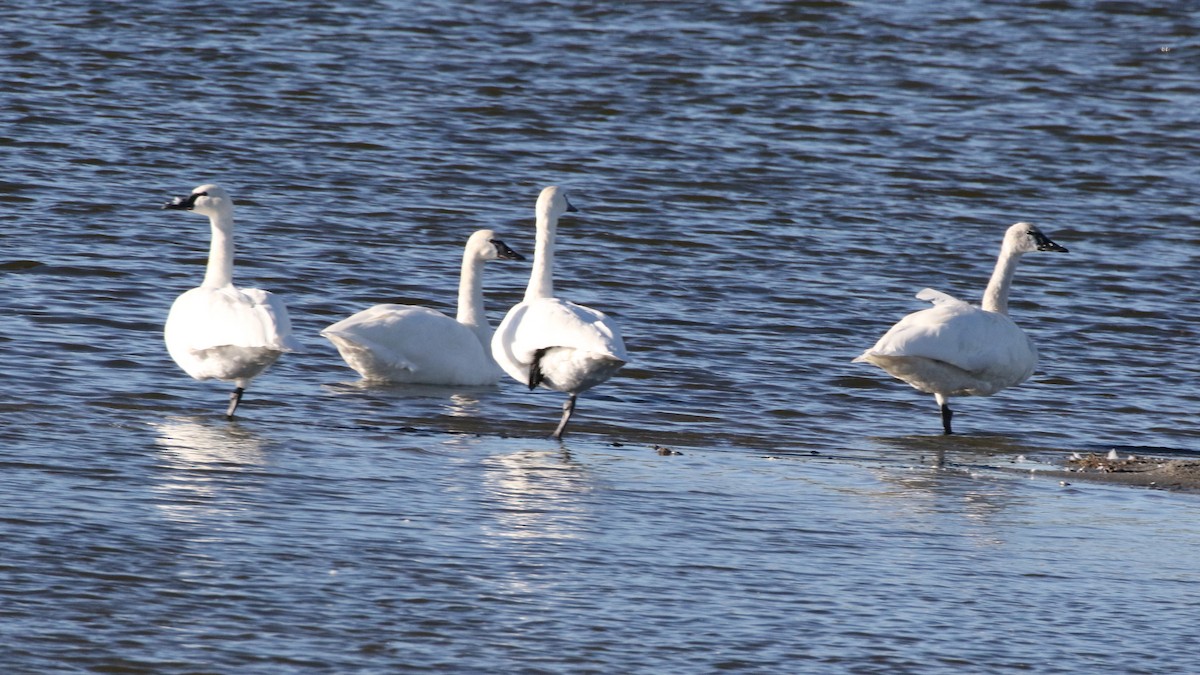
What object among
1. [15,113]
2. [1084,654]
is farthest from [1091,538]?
[15,113]

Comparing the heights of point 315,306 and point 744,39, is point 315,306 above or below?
below

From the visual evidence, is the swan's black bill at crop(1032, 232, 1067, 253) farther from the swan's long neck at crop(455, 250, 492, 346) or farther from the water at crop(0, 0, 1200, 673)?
the swan's long neck at crop(455, 250, 492, 346)

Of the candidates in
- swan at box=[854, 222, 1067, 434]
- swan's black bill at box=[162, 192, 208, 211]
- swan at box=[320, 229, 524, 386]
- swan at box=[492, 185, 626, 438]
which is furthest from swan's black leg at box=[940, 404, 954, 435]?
swan's black bill at box=[162, 192, 208, 211]

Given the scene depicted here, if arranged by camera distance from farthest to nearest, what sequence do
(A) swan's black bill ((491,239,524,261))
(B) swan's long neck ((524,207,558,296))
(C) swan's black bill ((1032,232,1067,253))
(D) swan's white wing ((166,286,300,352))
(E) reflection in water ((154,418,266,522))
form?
(A) swan's black bill ((491,239,524,261)), (C) swan's black bill ((1032,232,1067,253)), (B) swan's long neck ((524,207,558,296)), (D) swan's white wing ((166,286,300,352)), (E) reflection in water ((154,418,266,522))

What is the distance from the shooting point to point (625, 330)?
13109mm

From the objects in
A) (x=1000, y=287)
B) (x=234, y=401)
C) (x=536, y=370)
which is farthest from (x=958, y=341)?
(x=234, y=401)

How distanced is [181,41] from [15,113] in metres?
4.17

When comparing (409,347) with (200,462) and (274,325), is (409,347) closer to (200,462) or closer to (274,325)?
(274,325)

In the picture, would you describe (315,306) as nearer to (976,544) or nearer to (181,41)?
(976,544)

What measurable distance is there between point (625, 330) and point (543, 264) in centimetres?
191

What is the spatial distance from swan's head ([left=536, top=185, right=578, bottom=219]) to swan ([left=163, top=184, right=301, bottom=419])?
7.70ft

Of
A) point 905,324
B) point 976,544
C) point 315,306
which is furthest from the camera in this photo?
point 315,306

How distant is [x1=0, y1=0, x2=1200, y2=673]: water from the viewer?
6.19 metres

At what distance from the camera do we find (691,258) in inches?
616
